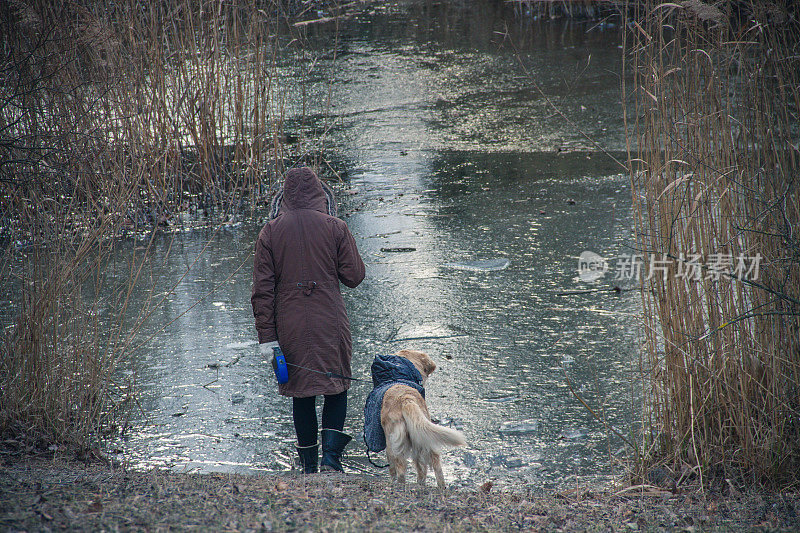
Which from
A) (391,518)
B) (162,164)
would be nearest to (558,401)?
(391,518)

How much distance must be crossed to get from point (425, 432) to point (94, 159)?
4.28 m

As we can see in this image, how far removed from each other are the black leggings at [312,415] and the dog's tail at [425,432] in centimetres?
66

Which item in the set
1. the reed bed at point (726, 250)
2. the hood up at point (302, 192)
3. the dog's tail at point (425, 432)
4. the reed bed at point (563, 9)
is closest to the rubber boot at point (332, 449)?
the dog's tail at point (425, 432)

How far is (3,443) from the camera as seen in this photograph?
4293 mm

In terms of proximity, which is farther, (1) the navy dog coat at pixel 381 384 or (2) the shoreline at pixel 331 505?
(1) the navy dog coat at pixel 381 384

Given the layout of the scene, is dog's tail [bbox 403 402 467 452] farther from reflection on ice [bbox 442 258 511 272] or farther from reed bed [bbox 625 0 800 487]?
reflection on ice [bbox 442 258 511 272]

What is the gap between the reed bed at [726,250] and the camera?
12.6 ft

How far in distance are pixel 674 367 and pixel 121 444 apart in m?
3.32

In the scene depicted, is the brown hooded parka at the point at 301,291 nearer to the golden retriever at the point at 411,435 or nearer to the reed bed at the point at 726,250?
the golden retriever at the point at 411,435

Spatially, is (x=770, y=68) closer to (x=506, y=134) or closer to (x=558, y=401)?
(x=558, y=401)

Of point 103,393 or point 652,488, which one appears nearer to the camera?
point 652,488

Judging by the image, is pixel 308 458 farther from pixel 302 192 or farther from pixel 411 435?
pixel 302 192

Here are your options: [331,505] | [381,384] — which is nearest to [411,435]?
[381,384]

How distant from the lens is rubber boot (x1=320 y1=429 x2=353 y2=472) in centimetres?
429
